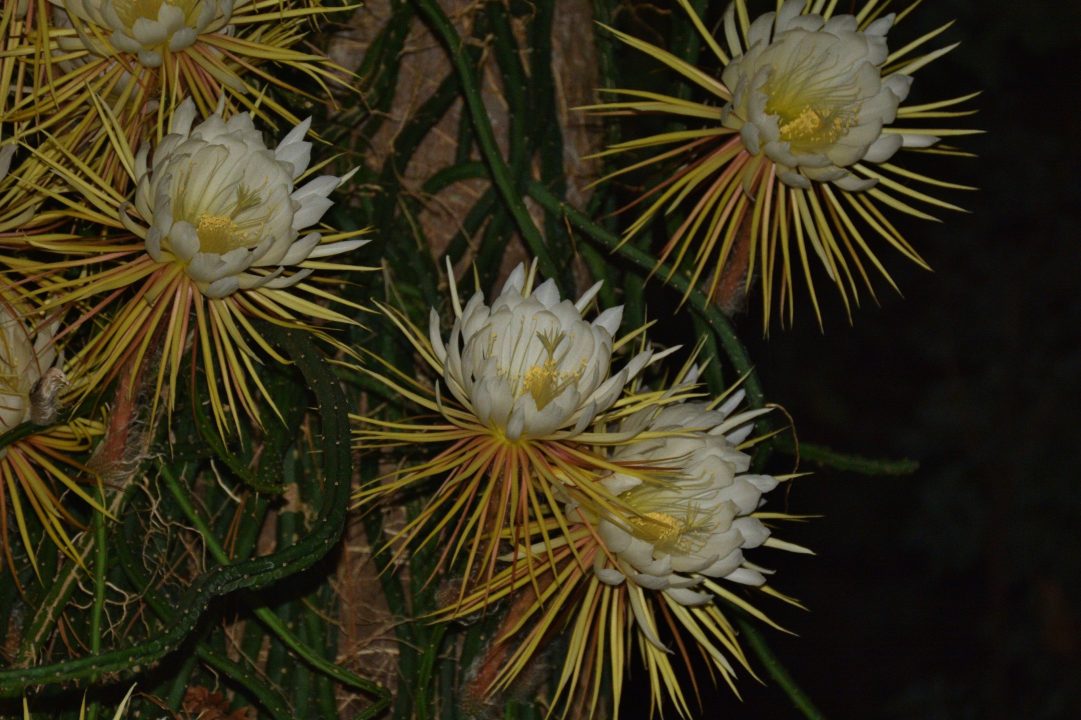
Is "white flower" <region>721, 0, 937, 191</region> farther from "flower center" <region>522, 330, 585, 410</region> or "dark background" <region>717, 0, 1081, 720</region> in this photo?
"dark background" <region>717, 0, 1081, 720</region>

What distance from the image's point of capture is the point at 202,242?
1.55 ft

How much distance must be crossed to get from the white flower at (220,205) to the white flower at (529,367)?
0.08m

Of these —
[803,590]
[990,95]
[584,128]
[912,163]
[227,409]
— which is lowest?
[803,590]

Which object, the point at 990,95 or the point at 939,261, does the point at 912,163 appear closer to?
the point at 990,95

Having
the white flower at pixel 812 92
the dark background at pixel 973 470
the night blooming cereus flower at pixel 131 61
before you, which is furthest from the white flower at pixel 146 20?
the dark background at pixel 973 470

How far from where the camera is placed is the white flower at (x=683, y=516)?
0.49 meters

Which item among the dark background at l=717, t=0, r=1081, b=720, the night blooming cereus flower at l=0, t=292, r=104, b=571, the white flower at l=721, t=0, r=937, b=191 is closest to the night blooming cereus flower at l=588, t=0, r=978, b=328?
the white flower at l=721, t=0, r=937, b=191

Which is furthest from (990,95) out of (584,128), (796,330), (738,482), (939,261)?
(738,482)

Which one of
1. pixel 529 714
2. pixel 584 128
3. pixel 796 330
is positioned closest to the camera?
pixel 529 714

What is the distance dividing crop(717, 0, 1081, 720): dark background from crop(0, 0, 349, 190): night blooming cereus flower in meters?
1.23

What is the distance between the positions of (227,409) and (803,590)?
1816mm

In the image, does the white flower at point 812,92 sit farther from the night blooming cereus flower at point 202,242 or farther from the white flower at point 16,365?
the white flower at point 16,365

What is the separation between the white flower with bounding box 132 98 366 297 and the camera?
0.46 meters

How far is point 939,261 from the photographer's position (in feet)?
6.81
